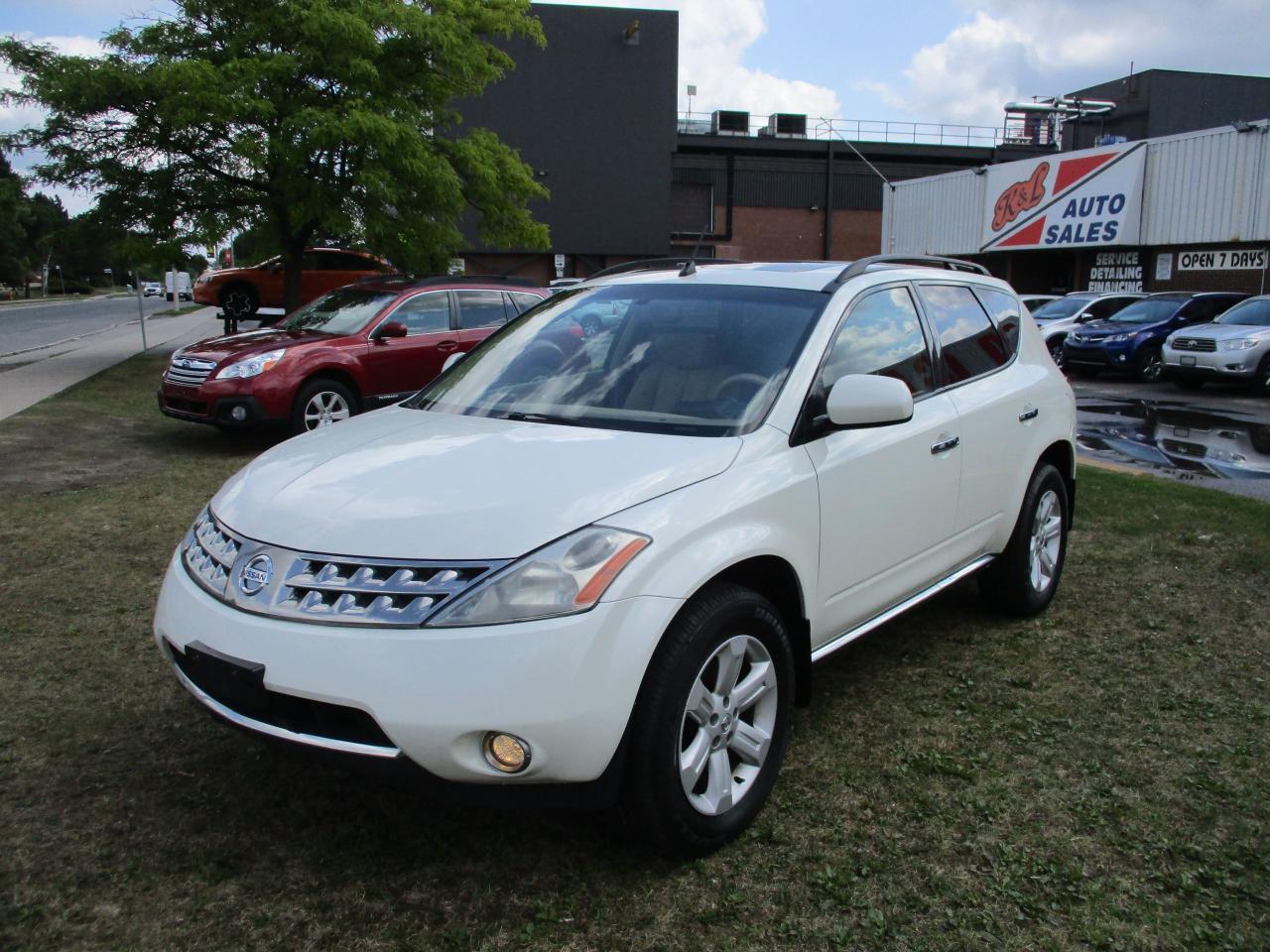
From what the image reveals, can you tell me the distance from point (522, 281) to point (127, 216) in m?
8.20

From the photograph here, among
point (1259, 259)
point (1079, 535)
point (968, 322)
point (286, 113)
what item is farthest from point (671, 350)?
point (1259, 259)

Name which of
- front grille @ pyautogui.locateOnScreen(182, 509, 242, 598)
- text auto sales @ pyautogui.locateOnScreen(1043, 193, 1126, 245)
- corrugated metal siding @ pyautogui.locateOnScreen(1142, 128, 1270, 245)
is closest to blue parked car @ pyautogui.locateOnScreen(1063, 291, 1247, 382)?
corrugated metal siding @ pyautogui.locateOnScreen(1142, 128, 1270, 245)

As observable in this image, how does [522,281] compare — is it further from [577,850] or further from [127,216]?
[577,850]

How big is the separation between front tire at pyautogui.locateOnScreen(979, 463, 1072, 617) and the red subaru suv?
5477mm

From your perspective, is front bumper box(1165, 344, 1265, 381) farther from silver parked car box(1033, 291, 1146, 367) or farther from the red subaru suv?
the red subaru suv

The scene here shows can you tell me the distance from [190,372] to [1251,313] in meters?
16.4

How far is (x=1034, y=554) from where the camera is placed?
4930 millimetres

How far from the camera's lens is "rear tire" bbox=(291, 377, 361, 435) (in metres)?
9.42

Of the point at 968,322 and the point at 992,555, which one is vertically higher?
the point at 968,322

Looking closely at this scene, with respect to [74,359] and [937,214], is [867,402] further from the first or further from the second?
[937,214]

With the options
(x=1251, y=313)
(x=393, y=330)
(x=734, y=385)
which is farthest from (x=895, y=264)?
(x=1251, y=313)

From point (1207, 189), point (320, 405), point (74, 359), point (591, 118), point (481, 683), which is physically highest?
point (591, 118)

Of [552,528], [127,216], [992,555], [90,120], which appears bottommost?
[992,555]

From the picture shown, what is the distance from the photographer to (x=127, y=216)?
639 inches
